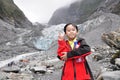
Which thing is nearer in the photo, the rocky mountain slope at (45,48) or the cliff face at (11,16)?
the rocky mountain slope at (45,48)

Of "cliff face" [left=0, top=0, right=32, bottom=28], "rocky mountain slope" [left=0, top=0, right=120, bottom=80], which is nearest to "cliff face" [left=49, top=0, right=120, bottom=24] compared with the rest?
"cliff face" [left=0, top=0, right=32, bottom=28]

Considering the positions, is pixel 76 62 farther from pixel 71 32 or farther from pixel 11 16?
pixel 11 16

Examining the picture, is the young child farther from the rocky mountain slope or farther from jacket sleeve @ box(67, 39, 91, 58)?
the rocky mountain slope

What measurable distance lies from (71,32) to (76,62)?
44 cm

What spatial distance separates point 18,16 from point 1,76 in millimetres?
58089

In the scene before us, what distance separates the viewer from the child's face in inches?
159

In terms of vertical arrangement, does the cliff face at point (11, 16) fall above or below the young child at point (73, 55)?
above

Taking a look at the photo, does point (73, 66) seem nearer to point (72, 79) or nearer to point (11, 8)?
point (72, 79)

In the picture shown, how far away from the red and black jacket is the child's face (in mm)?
105

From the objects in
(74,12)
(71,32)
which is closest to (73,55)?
(71,32)

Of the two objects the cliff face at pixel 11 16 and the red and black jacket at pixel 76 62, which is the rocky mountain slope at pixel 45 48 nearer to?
the cliff face at pixel 11 16

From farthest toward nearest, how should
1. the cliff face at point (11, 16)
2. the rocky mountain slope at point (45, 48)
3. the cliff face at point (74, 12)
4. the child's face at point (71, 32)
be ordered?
the cliff face at point (74, 12) → the cliff face at point (11, 16) → the rocky mountain slope at point (45, 48) → the child's face at point (71, 32)

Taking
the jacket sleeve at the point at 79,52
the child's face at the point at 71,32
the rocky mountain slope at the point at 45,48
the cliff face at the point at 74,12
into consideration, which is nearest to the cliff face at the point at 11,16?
the rocky mountain slope at the point at 45,48

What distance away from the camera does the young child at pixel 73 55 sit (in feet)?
12.9
